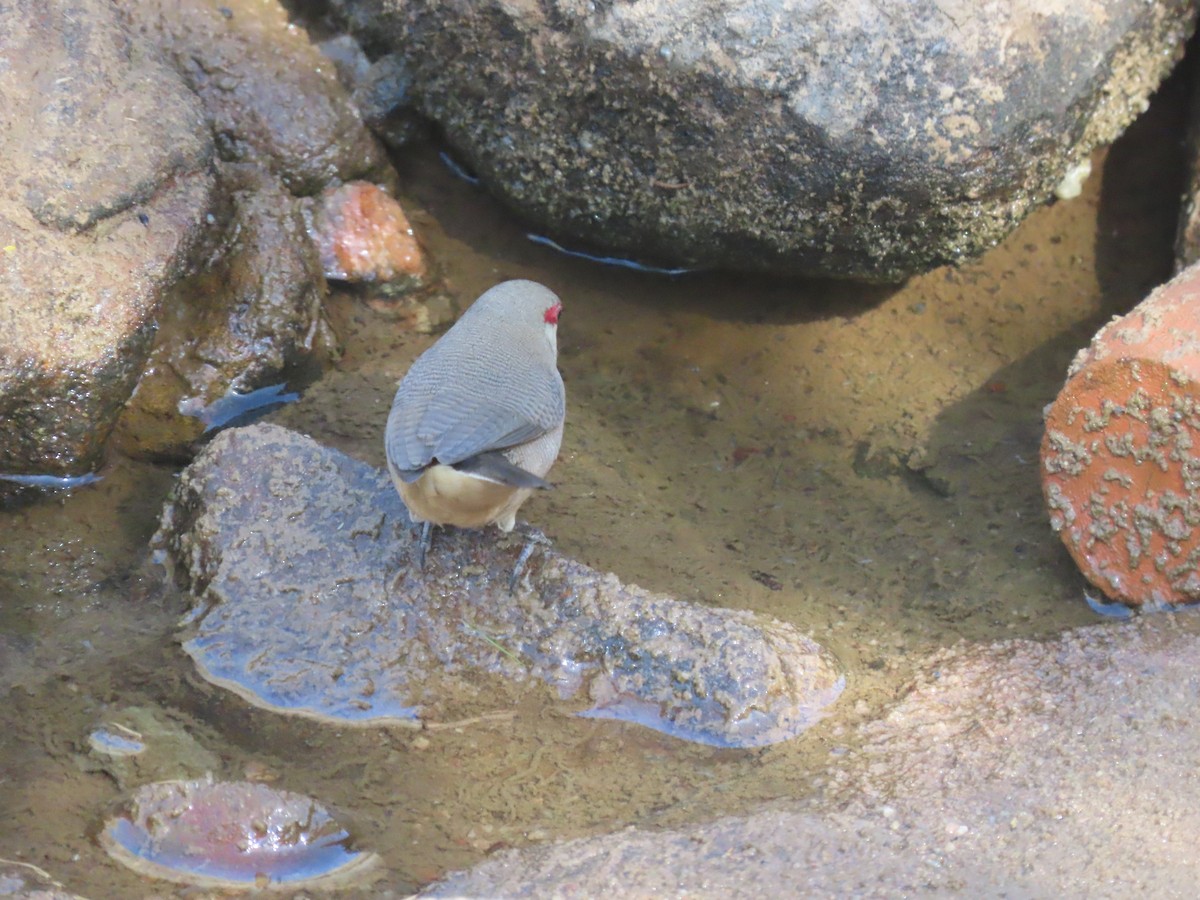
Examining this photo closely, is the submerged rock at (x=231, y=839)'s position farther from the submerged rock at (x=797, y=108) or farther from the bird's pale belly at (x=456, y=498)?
the submerged rock at (x=797, y=108)

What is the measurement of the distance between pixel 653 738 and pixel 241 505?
5.04 ft

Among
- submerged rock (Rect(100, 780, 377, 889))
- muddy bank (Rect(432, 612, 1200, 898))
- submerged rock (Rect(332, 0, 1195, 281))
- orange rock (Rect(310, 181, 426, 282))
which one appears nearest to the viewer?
muddy bank (Rect(432, 612, 1200, 898))

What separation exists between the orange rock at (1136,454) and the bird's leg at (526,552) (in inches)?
68.8

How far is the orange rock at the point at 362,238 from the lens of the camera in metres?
5.21

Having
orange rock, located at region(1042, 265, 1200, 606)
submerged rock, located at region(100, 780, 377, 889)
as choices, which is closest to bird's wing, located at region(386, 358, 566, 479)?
submerged rock, located at region(100, 780, 377, 889)

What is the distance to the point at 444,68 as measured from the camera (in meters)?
4.93

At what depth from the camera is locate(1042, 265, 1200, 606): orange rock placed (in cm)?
357

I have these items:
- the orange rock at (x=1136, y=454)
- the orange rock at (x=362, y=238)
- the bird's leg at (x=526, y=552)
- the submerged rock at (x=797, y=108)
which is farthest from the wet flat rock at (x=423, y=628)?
the submerged rock at (x=797, y=108)

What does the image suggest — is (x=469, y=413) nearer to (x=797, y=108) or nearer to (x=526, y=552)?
(x=526, y=552)

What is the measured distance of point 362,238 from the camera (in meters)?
5.26

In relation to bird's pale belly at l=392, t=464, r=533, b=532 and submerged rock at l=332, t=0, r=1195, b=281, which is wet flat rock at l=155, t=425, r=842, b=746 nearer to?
bird's pale belly at l=392, t=464, r=533, b=532

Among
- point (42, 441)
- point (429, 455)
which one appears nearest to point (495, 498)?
point (429, 455)

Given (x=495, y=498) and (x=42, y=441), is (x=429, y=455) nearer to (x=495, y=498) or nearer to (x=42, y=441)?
(x=495, y=498)

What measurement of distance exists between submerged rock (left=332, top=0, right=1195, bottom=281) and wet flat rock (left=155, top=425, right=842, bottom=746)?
1.70 meters
